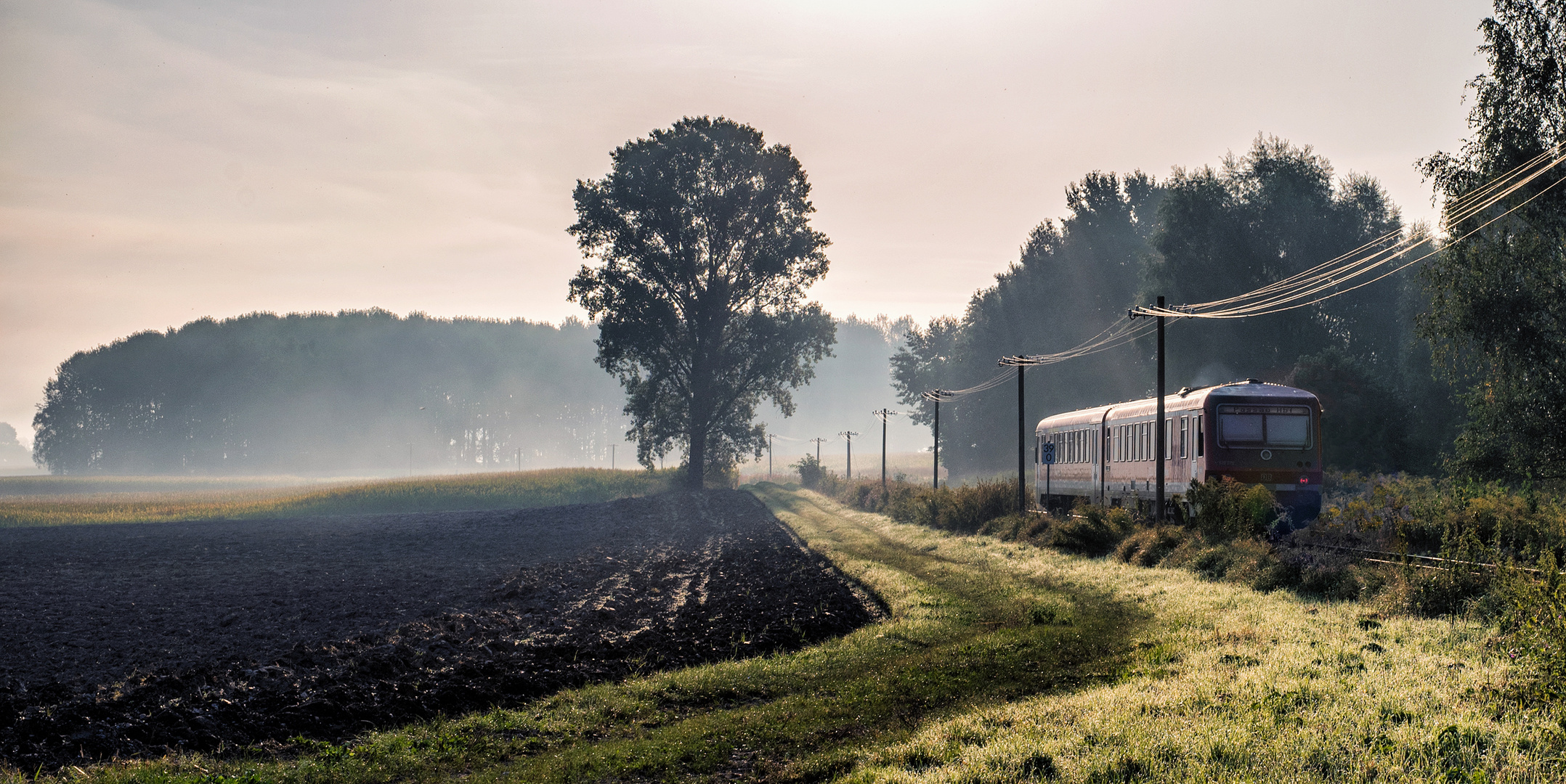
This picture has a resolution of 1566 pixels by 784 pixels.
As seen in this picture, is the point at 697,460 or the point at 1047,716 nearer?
the point at 1047,716

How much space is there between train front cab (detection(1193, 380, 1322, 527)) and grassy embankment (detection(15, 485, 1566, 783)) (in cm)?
1274

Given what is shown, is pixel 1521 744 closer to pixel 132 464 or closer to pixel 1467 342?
pixel 1467 342

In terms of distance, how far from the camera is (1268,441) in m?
28.2

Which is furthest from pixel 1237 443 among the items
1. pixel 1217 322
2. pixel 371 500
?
pixel 371 500

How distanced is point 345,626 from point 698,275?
50.2 metres

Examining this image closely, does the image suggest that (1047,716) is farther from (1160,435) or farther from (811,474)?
(811,474)

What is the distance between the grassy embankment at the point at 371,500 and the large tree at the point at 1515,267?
50.3m

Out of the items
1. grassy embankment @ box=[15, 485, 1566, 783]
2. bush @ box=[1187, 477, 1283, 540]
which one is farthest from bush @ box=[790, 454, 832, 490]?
grassy embankment @ box=[15, 485, 1566, 783]

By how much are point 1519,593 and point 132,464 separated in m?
209

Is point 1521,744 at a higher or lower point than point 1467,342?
lower

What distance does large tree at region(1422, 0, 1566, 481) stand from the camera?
107ft

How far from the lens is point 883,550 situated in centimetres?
3044

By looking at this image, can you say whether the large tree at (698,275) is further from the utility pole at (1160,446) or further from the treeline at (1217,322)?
the utility pole at (1160,446)

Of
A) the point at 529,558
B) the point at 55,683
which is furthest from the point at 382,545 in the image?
the point at 55,683
